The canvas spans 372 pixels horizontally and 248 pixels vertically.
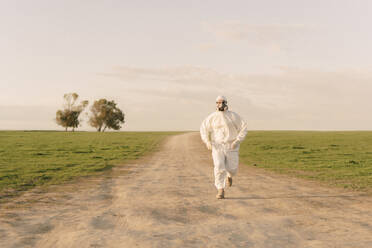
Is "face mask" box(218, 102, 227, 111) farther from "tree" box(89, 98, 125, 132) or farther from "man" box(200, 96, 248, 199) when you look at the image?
"tree" box(89, 98, 125, 132)

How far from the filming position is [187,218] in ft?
20.3

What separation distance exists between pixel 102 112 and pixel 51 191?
297 ft

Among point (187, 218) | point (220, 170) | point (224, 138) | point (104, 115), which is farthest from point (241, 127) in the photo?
point (104, 115)

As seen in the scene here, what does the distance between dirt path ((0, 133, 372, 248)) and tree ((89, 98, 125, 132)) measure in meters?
90.1

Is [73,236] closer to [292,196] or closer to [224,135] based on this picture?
[224,135]

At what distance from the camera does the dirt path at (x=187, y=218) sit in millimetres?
4898

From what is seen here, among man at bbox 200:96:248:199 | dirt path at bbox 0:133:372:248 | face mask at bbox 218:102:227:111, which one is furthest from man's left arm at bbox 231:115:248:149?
dirt path at bbox 0:133:372:248

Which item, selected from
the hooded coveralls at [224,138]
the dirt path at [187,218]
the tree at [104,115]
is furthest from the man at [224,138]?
the tree at [104,115]

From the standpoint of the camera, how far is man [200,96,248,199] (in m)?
8.43

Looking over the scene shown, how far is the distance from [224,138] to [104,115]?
92.1 m

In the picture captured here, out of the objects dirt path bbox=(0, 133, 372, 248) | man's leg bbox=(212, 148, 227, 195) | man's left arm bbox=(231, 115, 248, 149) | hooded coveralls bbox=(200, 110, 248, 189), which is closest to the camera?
dirt path bbox=(0, 133, 372, 248)

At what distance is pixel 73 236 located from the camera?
5.11 metres

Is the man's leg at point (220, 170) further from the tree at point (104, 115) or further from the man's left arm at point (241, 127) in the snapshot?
the tree at point (104, 115)

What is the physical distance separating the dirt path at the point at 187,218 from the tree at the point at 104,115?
295ft
